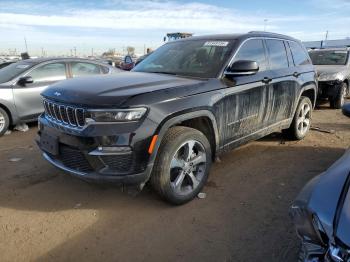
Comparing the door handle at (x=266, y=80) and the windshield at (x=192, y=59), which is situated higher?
the windshield at (x=192, y=59)

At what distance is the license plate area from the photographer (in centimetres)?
326

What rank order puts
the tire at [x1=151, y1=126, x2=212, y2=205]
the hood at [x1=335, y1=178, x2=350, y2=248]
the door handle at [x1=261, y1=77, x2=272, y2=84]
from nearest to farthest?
the hood at [x1=335, y1=178, x2=350, y2=248] < the tire at [x1=151, y1=126, x2=212, y2=205] < the door handle at [x1=261, y1=77, x2=272, y2=84]

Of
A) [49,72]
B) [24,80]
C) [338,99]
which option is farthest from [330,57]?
[24,80]

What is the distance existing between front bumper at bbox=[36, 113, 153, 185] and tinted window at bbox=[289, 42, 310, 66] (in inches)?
139

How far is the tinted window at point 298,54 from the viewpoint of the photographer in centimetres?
537

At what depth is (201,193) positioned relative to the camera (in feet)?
12.5

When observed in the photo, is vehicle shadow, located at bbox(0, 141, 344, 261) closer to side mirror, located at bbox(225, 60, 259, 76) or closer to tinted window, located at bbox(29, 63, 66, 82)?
side mirror, located at bbox(225, 60, 259, 76)

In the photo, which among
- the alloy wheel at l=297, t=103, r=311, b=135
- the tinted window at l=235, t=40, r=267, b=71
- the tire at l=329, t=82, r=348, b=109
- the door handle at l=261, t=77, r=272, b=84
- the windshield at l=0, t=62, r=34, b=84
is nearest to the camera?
the tinted window at l=235, t=40, r=267, b=71

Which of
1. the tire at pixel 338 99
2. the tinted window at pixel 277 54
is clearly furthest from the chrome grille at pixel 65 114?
the tire at pixel 338 99

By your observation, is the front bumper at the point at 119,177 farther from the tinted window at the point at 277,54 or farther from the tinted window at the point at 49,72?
the tinted window at the point at 49,72

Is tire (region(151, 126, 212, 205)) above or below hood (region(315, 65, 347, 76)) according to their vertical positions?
below

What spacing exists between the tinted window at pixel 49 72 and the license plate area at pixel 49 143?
12.1 feet

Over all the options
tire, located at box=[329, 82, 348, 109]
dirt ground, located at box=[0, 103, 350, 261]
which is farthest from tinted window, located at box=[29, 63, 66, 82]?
tire, located at box=[329, 82, 348, 109]

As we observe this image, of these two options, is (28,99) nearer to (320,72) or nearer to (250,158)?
(250,158)
